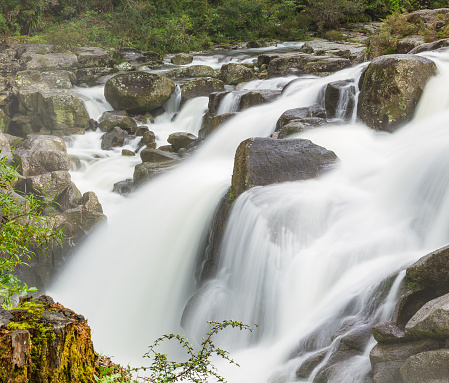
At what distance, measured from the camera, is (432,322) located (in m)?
3.19

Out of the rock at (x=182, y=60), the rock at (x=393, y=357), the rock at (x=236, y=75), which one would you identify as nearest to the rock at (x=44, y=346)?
the rock at (x=393, y=357)

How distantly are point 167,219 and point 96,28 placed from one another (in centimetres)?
2161

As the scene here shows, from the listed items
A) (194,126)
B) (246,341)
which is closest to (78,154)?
(194,126)

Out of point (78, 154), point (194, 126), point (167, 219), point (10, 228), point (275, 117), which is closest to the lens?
point (10, 228)

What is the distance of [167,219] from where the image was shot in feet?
26.7

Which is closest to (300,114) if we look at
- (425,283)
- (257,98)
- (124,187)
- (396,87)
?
(396,87)

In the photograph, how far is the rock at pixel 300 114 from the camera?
1043 cm

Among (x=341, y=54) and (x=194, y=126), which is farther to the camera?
(x=341, y=54)

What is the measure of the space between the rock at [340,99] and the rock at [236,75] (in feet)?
22.2

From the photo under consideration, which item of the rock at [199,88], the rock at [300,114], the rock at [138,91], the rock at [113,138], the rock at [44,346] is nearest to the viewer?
the rock at [44,346]

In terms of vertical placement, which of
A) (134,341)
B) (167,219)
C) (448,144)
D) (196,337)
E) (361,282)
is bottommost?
(134,341)

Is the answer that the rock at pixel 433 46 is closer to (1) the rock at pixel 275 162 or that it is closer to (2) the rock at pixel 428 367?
(1) the rock at pixel 275 162

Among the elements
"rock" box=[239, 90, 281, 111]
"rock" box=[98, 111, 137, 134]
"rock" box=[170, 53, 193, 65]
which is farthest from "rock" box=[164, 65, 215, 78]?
"rock" box=[239, 90, 281, 111]

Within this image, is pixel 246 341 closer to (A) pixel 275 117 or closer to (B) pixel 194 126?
(A) pixel 275 117
